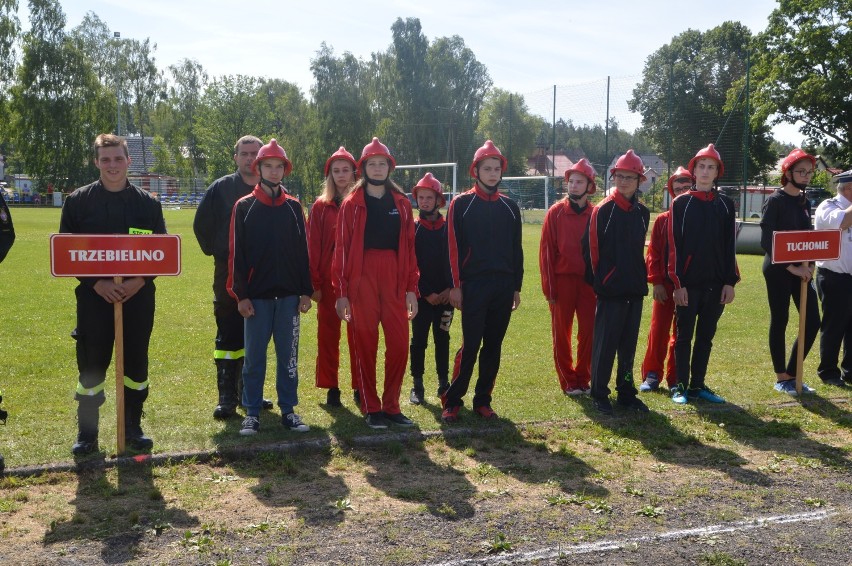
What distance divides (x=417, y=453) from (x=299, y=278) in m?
1.57

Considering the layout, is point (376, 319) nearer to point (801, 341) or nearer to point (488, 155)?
point (488, 155)

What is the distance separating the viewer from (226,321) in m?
6.79

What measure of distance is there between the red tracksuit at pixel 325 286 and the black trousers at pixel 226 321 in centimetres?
67

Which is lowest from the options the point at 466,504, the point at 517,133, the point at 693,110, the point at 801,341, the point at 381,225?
the point at 466,504

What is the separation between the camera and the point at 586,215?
304 inches

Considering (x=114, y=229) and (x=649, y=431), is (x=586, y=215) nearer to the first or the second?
(x=649, y=431)

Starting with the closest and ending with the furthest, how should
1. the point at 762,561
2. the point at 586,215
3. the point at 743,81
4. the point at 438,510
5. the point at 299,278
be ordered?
1. the point at 762,561
2. the point at 438,510
3. the point at 299,278
4. the point at 586,215
5. the point at 743,81

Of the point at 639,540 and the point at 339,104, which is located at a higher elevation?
the point at 339,104

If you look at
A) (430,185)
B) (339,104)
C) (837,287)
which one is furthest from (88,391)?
(339,104)

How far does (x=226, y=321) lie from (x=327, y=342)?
86 cm

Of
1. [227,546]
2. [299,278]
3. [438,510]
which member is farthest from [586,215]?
[227,546]

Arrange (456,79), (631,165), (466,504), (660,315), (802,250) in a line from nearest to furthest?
→ (466,504) → (631,165) → (802,250) → (660,315) → (456,79)

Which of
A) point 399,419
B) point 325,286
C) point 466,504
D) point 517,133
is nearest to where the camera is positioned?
point 466,504

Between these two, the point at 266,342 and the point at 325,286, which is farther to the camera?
the point at 325,286
